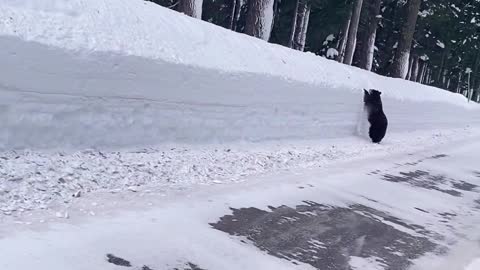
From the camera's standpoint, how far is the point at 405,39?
2323cm

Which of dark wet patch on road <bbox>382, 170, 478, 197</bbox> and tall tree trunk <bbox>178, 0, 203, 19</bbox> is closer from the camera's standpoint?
dark wet patch on road <bbox>382, 170, 478, 197</bbox>

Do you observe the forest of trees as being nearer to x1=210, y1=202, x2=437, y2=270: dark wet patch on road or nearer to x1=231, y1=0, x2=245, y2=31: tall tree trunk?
x1=231, y1=0, x2=245, y2=31: tall tree trunk

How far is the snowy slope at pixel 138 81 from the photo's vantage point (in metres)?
6.41

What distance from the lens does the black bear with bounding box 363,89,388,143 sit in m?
14.9

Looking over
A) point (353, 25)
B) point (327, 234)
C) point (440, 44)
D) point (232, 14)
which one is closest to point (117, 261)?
point (327, 234)

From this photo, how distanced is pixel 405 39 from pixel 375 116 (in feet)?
30.8

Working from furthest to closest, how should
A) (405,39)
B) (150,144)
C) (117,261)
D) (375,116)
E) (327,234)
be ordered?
(405,39) → (375,116) → (150,144) → (327,234) → (117,261)

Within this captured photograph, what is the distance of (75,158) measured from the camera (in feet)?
21.8

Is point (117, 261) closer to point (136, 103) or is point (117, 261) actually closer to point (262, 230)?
point (262, 230)

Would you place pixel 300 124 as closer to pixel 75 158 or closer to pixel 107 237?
pixel 75 158

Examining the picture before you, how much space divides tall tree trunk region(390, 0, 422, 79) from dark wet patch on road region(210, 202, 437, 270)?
17699 mm

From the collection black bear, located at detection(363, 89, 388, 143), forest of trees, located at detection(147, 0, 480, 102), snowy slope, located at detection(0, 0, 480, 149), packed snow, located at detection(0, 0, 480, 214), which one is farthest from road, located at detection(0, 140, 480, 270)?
forest of trees, located at detection(147, 0, 480, 102)

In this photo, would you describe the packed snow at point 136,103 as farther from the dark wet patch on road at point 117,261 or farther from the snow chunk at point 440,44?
the snow chunk at point 440,44

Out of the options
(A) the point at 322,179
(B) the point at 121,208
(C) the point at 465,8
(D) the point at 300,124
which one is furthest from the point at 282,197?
(C) the point at 465,8
